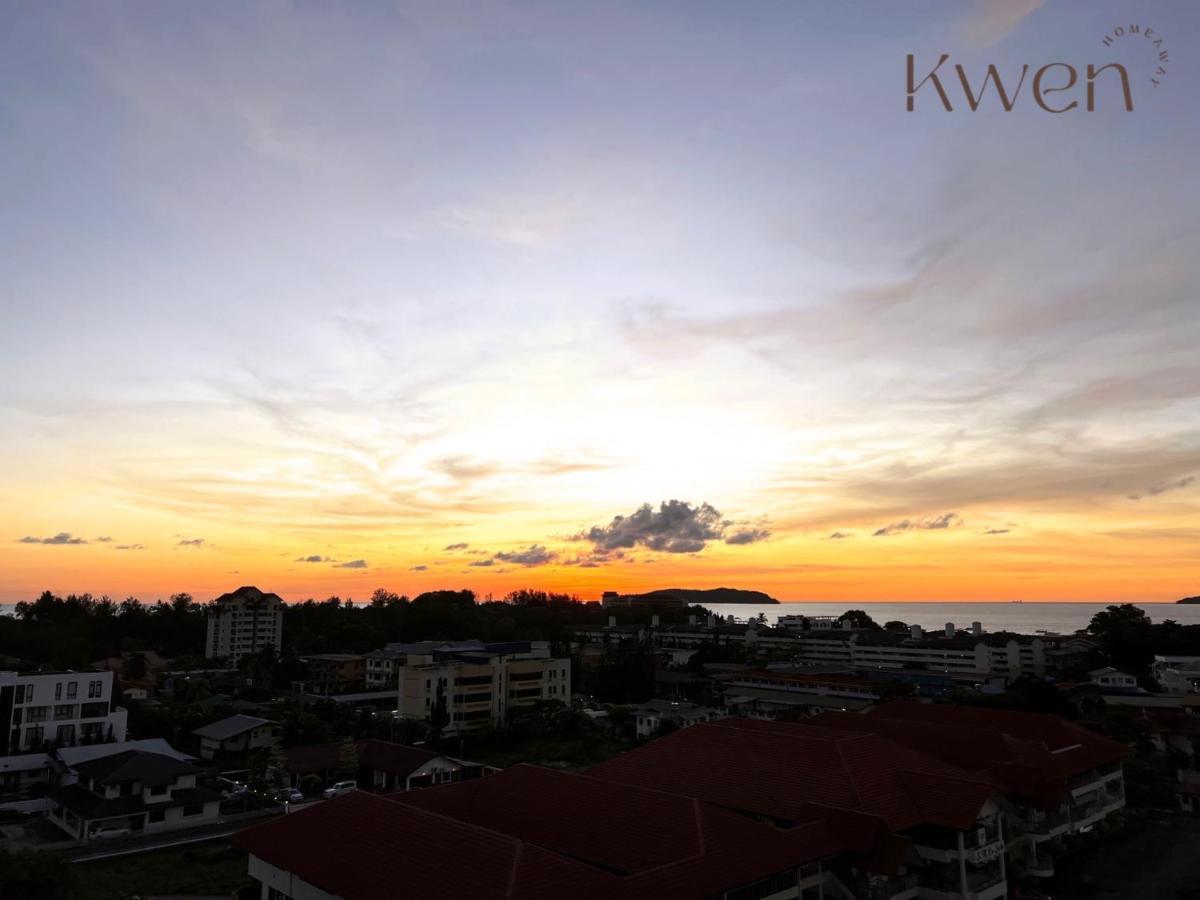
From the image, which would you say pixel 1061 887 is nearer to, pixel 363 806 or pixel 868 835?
pixel 868 835

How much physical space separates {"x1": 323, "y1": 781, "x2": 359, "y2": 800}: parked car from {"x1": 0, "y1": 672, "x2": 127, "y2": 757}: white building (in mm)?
17569

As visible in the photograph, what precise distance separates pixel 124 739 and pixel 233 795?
13383 mm

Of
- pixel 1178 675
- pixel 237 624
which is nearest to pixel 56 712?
pixel 237 624

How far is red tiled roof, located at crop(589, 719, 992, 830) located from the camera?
2805 cm

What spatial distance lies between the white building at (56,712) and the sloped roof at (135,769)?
9393mm

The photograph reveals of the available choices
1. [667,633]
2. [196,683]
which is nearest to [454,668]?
[196,683]

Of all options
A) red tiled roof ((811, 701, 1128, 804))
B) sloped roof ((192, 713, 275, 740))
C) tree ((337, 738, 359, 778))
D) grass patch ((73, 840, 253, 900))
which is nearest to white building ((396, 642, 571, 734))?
sloped roof ((192, 713, 275, 740))

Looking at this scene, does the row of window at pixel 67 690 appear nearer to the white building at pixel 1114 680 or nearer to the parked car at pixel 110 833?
the parked car at pixel 110 833

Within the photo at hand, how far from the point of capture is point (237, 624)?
11300cm

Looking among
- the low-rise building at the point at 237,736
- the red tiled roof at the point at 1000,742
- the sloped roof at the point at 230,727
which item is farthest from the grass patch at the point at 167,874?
the red tiled roof at the point at 1000,742

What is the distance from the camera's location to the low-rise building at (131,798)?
38.7 meters

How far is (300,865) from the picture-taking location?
888 inches

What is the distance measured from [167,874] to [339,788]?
13.5 m

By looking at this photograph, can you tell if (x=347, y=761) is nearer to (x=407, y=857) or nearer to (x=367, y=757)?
(x=367, y=757)
